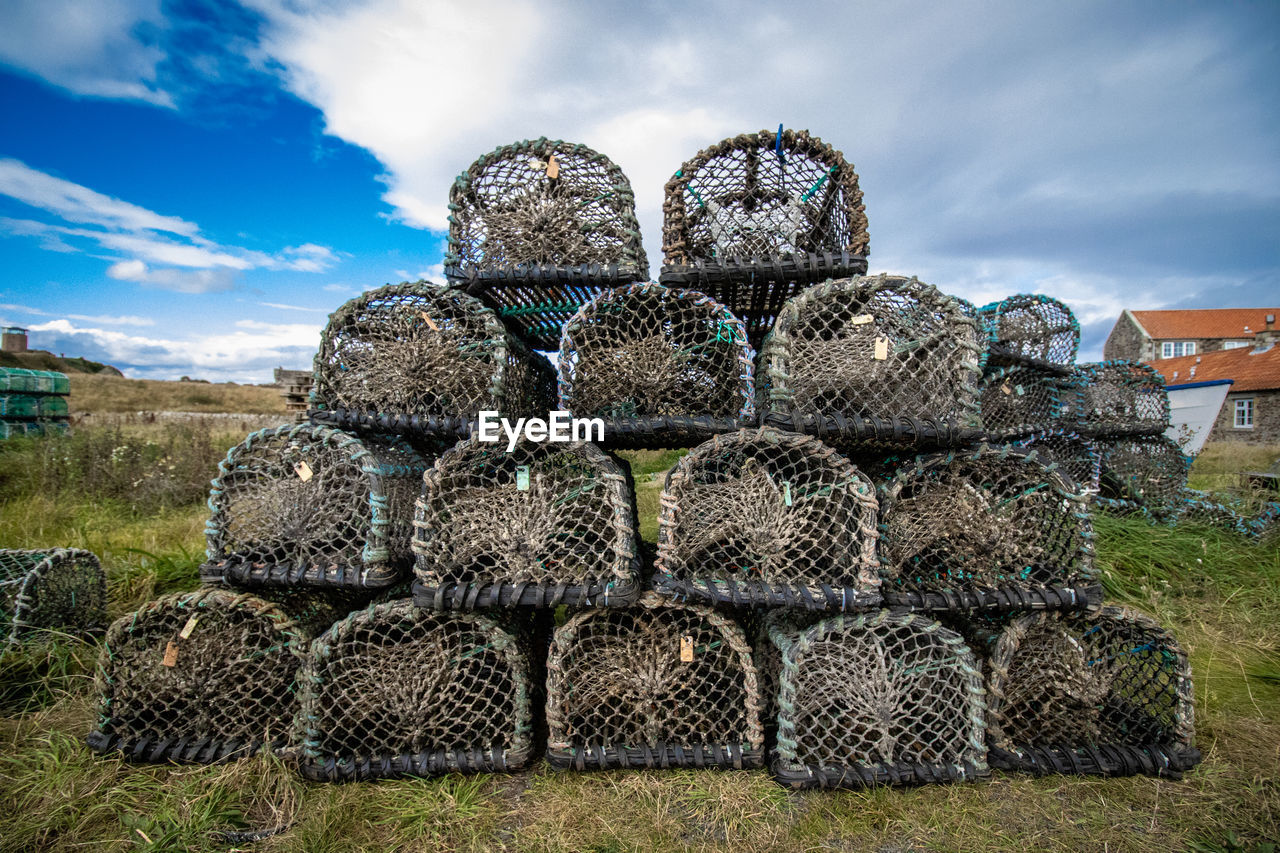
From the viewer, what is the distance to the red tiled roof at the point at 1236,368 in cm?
2034

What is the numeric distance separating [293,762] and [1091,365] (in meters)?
7.21

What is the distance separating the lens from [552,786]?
2.22 meters

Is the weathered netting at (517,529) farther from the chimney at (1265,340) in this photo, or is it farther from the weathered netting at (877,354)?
the chimney at (1265,340)

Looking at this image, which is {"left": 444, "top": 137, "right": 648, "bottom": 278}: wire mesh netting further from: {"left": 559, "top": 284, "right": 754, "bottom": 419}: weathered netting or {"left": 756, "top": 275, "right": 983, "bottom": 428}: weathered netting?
{"left": 756, "top": 275, "right": 983, "bottom": 428}: weathered netting

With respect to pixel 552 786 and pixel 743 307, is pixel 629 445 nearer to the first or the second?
pixel 743 307

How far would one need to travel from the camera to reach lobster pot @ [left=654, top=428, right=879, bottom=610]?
219 centimetres

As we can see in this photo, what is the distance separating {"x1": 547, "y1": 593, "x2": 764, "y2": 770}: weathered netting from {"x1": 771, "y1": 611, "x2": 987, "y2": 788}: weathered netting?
19cm

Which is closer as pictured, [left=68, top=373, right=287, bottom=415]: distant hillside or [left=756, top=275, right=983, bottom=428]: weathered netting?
[left=756, top=275, right=983, bottom=428]: weathered netting

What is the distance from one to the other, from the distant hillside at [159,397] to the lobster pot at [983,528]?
Answer: 59.8 ft

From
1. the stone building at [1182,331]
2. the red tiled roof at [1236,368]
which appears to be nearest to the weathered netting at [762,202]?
the red tiled roof at [1236,368]

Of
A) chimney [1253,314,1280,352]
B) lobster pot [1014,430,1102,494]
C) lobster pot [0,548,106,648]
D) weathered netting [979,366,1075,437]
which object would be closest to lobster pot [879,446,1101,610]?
weathered netting [979,366,1075,437]

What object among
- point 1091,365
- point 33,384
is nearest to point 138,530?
point 33,384

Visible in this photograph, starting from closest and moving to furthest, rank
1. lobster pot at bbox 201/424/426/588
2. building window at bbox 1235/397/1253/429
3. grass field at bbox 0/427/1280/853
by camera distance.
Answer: grass field at bbox 0/427/1280/853
lobster pot at bbox 201/424/426/588
building window at bbox 1235/397/1253/429

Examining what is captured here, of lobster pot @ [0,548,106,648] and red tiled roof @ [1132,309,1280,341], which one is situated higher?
red tiled roof @ [1132,309,1280,341]
